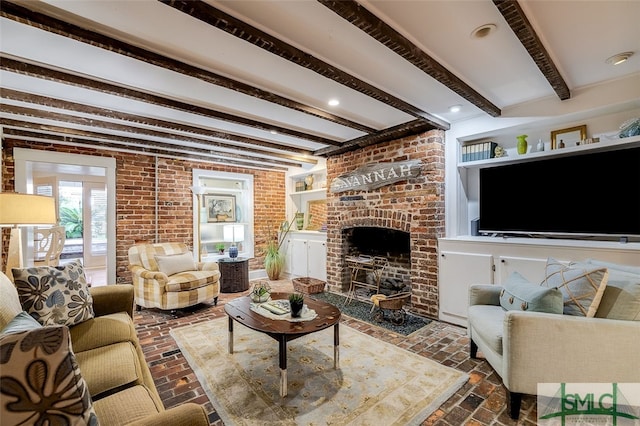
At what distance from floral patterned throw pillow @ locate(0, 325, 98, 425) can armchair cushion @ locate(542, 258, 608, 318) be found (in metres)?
2.43

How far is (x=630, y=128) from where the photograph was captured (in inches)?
94.4

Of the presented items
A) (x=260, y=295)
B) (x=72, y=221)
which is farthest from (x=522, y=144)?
(x=72, y=221)

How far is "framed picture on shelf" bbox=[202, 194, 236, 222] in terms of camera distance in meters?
5.41

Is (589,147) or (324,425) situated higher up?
(589,147)

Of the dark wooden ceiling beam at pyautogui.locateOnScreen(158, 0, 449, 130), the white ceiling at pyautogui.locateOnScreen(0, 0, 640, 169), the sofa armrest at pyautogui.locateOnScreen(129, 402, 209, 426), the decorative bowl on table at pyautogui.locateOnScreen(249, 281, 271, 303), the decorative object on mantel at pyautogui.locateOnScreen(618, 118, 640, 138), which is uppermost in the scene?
the white ceiling at pyautogui.locateOnScreen(0, 0, 640, 169)

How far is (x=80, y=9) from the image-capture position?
1.50m

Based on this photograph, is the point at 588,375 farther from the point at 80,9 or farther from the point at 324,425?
the point at 80,9

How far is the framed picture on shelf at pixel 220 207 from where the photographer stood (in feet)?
17.7

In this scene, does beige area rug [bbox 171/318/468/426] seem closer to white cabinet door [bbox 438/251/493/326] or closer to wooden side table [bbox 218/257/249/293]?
white cabinet door [bbox 438/251/493/326]

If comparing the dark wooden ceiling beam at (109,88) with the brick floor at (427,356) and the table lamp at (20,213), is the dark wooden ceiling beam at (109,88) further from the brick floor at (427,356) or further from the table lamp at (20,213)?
the brick floor at (427,356)

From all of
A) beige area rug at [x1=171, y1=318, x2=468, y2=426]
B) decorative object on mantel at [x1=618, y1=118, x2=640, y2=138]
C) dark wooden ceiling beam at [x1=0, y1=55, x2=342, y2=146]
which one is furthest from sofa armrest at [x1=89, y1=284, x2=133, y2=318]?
decorative object on mantel at [x1=618, y1=118, x2=640, y2=138]

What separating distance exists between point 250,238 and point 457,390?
14.9 feet

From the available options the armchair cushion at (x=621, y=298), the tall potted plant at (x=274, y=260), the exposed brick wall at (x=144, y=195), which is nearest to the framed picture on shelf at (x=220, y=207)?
the exposed brick wall at (x=144, y=195)

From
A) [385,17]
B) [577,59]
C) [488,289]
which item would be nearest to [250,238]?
[488,289]
